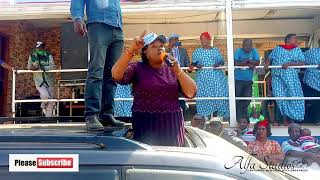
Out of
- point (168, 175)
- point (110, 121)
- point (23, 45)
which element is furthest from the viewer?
point (23, 45)

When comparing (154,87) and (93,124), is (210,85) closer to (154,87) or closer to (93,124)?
(154,87)

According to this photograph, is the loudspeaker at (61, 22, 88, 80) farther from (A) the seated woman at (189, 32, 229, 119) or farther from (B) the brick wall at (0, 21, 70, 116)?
(A) the seated woman at (189, 32, 229, 119)

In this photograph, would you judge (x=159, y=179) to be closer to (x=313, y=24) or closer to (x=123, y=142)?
(x=123, y=142)

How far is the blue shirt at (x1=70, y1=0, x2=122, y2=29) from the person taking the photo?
3.24m

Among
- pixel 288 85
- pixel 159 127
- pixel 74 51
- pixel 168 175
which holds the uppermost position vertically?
pixel 74 51

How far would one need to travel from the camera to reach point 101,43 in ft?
10.5

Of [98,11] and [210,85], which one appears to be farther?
[210,85]

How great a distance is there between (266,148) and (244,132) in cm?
64

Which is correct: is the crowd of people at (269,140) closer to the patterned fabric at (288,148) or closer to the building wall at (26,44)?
the patterned fabric at (288,148)

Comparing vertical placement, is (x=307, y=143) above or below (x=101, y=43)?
below

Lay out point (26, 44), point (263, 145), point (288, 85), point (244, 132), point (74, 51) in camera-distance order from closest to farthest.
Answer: point (263, 145) → point (244, 132) → point (288, 85) → point (74, 51) → point (26, 44)

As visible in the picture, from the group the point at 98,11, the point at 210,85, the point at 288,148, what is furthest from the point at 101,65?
the point at 210,85

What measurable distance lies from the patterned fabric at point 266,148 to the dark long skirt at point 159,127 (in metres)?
3.89

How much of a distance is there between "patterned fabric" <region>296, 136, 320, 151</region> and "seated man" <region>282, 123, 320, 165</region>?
6cm
